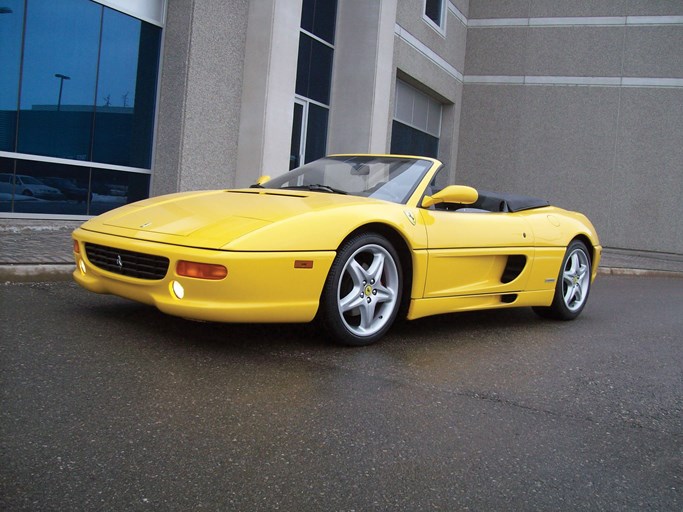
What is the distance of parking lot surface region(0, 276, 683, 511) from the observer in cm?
209

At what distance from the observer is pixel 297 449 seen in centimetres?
240

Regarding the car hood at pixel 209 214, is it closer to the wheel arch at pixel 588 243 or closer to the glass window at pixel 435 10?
the wheel arch at pixel 588 243

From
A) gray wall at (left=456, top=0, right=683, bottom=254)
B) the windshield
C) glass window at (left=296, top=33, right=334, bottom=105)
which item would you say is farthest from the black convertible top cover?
gray wall at (left=456, top=0, right=683, bottom=254)

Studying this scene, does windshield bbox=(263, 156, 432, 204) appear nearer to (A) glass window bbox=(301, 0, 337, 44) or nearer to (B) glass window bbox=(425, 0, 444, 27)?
(A) glass window bbox=(301, 0, 337, 44)

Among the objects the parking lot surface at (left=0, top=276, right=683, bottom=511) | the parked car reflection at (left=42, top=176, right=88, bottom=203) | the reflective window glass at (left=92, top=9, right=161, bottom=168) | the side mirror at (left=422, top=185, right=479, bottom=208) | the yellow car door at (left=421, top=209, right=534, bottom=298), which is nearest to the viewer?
the parking lot surface at (left=0, top=276, right=683, bottom=511)

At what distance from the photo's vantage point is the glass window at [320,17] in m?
13.4

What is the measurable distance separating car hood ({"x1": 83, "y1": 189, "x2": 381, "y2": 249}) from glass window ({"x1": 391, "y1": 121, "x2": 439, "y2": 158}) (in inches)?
524

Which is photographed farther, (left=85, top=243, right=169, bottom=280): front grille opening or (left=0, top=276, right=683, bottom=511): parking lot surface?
(left=85, top=243, right=169, bottom=280): front grille opening

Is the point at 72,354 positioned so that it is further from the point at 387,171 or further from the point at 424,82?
the point at 424,82

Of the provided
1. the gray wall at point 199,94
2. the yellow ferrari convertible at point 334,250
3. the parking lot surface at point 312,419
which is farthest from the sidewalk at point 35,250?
the gray wall at point 199,94

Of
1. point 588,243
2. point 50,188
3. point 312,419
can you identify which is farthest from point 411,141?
point 312,419

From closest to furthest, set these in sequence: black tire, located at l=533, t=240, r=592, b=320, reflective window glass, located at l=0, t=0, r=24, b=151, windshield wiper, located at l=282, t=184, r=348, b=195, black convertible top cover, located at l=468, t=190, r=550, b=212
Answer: windshield wiper, located at l=282, t=184, r=348, b=195
black convertible top cover, located at l=468, t=190, r=550, b=212
black tire, located at l=533, t=240, r=592, b=320
reflective window glass, located at l=0, t=0, r=24, b=151

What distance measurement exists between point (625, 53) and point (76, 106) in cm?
1628

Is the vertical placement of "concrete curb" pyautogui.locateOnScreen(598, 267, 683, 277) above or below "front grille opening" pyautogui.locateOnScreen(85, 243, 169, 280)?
below
